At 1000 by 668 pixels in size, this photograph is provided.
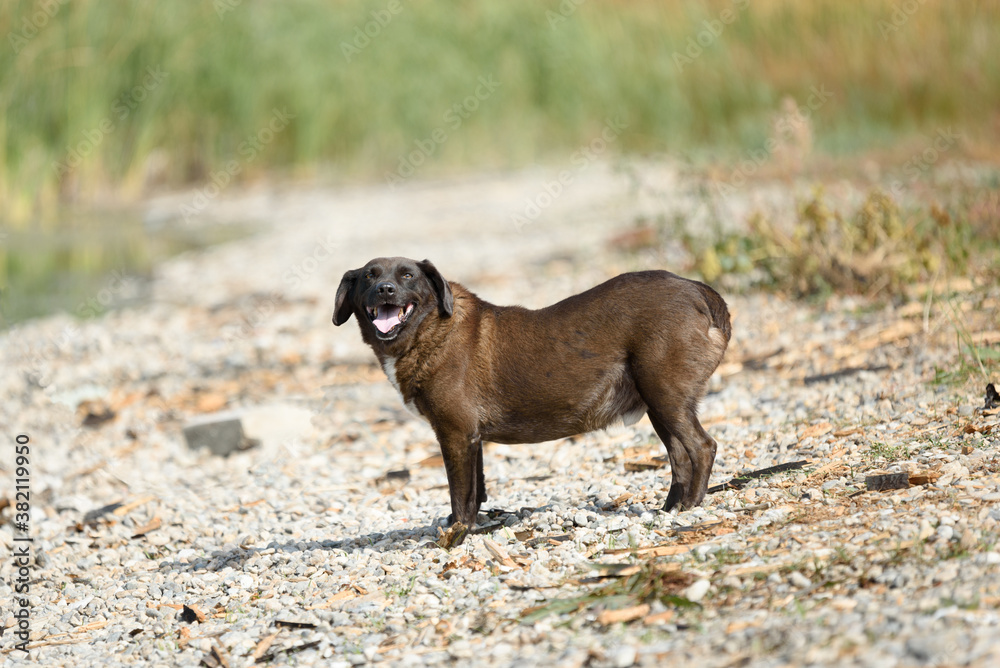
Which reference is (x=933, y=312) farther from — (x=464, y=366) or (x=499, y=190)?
(x=499, y=190)

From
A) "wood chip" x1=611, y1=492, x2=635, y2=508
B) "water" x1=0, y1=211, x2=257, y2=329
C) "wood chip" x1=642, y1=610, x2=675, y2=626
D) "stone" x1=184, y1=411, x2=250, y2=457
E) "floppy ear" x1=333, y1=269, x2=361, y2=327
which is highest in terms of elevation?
"water" x1=0, y1=211, x2=257, y2=329

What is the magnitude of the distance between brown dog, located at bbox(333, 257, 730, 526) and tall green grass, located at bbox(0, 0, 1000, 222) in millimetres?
11031

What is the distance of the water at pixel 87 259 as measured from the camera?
11859 mm

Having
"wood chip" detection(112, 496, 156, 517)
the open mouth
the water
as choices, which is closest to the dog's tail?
the open mouth

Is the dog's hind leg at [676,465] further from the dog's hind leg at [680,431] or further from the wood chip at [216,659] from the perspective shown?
the wood chip at [216,659]

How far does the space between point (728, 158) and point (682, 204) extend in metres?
1.96

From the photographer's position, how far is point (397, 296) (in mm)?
4488

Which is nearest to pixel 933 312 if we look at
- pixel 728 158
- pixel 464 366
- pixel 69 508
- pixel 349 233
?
pixel 464 366

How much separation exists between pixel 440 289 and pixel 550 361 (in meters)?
0.57

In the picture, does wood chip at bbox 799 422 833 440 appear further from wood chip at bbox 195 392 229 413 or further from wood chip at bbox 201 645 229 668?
wood chip at bbox 195 392 229 413

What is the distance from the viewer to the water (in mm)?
11859

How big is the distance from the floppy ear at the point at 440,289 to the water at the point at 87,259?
255 inches

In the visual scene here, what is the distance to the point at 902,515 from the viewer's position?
153 inches

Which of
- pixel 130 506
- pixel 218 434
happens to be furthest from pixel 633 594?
pixel 218 434
